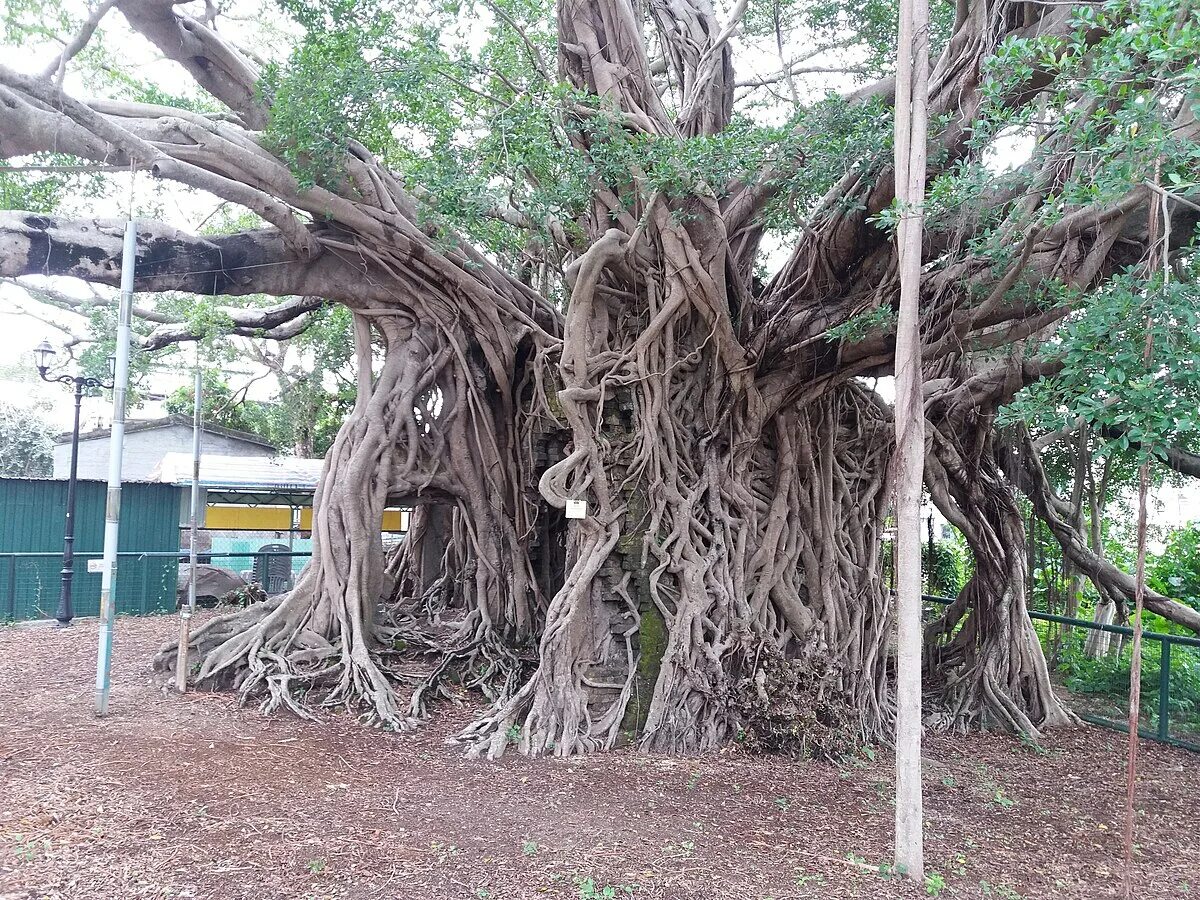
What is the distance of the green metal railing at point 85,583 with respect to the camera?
9.60 meters

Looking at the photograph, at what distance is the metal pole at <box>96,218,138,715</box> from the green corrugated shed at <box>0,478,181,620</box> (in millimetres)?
5222

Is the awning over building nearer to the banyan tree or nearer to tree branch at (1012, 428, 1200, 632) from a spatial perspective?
the banyan tree

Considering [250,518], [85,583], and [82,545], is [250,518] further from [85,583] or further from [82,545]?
[85,583]

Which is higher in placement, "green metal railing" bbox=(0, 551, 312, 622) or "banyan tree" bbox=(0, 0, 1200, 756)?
"banyan tree" bbox=(0, 0, 1200, 756)

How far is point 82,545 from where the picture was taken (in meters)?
10.4

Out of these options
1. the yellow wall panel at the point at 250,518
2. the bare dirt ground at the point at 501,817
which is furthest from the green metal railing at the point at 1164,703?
the yellow wall panel at the point at 250,518

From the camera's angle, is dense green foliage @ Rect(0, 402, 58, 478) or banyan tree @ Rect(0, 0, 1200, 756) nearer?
banyan tree @ Rect(0, 0, 1200, 756)

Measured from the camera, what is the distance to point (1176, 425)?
2982mm

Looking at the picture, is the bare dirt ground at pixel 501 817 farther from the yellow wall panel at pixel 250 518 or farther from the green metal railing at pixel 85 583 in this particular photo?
the yellow wall panel at pixel 250 518

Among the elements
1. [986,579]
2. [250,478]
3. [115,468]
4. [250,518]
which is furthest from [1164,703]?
[250,518]

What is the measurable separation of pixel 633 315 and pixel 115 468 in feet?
12.0

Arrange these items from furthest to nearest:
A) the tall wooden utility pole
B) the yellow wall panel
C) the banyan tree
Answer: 1. the yellow wall panel
2. the banyan tree
3. the tall wooden utility pole

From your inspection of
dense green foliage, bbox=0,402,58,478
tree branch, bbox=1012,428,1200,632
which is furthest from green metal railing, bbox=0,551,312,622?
dense green foliage, bbox=0,402,58,478

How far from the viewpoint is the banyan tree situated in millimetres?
4770
